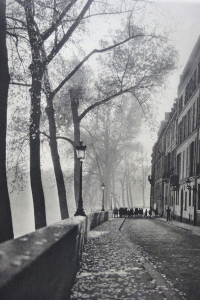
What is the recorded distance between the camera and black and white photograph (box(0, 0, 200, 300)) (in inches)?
225

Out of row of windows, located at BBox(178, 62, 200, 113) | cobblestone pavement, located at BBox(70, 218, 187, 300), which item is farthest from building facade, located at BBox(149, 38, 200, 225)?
cobblestone pavement, located at BBox(70, 218, 187, 300)

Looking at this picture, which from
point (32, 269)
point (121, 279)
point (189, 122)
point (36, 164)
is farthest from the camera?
point (189, 122)

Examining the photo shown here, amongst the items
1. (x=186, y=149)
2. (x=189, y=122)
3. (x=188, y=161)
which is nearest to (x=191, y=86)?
(x=189, y=122)

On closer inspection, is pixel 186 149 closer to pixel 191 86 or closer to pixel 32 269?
→ pixel 191 86

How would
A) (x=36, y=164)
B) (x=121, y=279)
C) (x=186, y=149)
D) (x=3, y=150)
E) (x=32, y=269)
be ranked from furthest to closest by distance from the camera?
(x=186, y=149)
(x=36, y=164)
(x=3, y=150)
(x=121, y=279)
(x=32, y=269)

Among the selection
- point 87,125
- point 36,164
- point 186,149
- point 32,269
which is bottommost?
point 32,269

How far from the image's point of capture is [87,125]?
1668 inches

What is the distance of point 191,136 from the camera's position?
33.7 meters

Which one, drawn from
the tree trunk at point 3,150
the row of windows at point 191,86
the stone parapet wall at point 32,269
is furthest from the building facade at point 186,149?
the stone parapet wall at point 32,269

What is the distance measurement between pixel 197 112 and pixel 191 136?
2.76 metres

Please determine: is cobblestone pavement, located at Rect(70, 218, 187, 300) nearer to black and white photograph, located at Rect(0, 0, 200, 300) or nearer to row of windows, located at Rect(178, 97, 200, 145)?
black and white photograph, located at Rect(0, 0, 200, 300)

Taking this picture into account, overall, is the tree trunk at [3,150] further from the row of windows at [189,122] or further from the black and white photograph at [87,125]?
the row of windows at [189,122]

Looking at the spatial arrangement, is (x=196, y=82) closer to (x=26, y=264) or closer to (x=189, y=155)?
(x=189, y=155)

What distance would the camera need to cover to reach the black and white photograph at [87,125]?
18.7 ft
